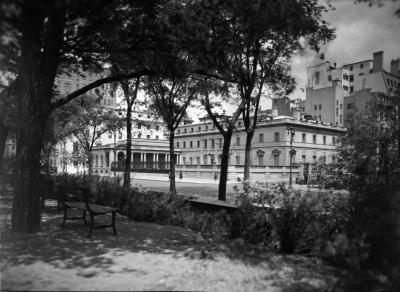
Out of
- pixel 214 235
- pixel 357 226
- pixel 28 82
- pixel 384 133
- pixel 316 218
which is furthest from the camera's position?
pixel 384 133

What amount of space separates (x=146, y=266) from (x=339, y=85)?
87.0 m

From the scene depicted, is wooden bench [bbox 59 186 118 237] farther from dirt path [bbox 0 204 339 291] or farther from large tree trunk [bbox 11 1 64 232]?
large tree trunk [bbox 11 1 64 232]

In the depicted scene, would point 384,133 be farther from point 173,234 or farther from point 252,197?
point 173,234

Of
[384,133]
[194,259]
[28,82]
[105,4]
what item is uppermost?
[105,4]

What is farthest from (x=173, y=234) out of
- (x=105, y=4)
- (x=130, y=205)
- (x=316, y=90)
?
(x=316, y=90)

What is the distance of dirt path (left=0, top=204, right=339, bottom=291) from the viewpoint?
4715 mm

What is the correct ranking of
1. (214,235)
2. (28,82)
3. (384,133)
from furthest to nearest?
(384,133) < (214,235) < (28,82)

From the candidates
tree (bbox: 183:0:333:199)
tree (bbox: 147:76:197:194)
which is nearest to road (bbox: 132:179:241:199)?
tree (bbox: 147:76:197:194)

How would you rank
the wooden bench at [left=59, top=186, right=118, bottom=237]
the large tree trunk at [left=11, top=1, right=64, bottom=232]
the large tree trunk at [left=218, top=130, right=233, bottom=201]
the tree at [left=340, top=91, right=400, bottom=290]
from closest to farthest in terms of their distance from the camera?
the tree at [left=340, top=91, right=400, bottom=290] < the large tree trunk at [left=11, top=1, right=64, bottom=232] < the wooden bench at [left=59, top=186, right=118, bottom=237] < the large tree trunk at [left=218, top=130, right=233, bottom=201]

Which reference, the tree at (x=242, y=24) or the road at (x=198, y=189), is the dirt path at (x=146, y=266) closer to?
the tree at (x=242, y=24)

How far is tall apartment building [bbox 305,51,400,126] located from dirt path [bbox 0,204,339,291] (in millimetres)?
75958

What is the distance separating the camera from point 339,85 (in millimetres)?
85062

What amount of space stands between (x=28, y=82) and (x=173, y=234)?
4.06 meters

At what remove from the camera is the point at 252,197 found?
7.47 meters
